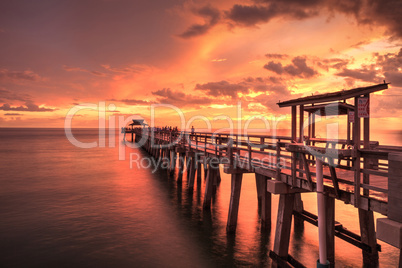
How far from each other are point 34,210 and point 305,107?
1630 cm

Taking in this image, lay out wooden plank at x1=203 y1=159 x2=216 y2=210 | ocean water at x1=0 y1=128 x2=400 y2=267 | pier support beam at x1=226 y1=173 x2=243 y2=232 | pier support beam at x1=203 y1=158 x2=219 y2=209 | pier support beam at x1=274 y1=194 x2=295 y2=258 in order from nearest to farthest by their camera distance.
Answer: pier support beam at x1=274 y1=194 x2=295 y2=258 < ocean water at x1=0 y1=128 x2=400 y2=267 < pier support beam at x1=226 y1=173 x2=243 y2=232 < pier support beam at x1=203 y1=158 x2=219 y2=209 < wooden plank at x1=203 y1=159 x2=216 y2=210

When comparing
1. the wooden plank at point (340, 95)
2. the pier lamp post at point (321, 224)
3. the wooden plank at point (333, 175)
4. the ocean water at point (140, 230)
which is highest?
the wooden plank at point (340, 95)

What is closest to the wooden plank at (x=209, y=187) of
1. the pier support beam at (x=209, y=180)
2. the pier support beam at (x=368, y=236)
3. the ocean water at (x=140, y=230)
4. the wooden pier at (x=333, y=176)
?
the pier support beam at (x=209, y=180)

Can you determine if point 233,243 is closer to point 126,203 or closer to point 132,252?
point 132,252

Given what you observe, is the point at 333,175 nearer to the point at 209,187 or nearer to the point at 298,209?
the point at 298,209

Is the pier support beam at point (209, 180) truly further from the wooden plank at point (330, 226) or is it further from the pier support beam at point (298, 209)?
the wooden plank at point (330, 226)

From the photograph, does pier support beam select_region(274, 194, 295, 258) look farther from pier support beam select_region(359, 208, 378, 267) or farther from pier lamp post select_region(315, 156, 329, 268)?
pier support beam select_region(359, 208, 378, 267)

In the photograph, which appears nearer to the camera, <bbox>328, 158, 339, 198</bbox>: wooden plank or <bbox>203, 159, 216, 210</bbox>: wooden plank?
<bbox>328, 158, 339, 198</bbox>: wooden plank

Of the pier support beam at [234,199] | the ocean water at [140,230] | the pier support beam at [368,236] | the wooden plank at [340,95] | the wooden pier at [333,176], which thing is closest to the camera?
the wooden pier at [333,176]

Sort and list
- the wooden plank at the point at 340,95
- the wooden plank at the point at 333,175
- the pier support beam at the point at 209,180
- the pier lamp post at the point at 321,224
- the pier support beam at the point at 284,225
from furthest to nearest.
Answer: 1. the pier support beam at the point at 209,180
2. the pier support beam at the point at 284,225
3. the wooden plank at the point at 340,95
4. the wooden plank at the point at 333,175
5. the pier lamp post at the point at 321,224

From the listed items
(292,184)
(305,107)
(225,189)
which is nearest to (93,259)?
(292,184)

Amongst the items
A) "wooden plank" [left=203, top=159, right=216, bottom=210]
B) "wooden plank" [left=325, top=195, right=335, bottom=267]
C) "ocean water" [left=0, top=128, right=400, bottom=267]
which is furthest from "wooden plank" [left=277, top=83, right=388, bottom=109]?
"wooden plank" [left=203, top=159, right=216, bottom=210]

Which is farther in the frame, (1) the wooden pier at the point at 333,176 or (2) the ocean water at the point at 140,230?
(2) the ocean water at the point at 140,230

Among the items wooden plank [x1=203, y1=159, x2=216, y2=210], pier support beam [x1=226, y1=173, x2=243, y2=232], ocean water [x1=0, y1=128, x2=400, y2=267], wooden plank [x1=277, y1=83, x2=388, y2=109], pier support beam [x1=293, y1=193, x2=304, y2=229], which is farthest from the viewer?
wooden plank [x1=203, y1=159, x2=216, y2=210]
